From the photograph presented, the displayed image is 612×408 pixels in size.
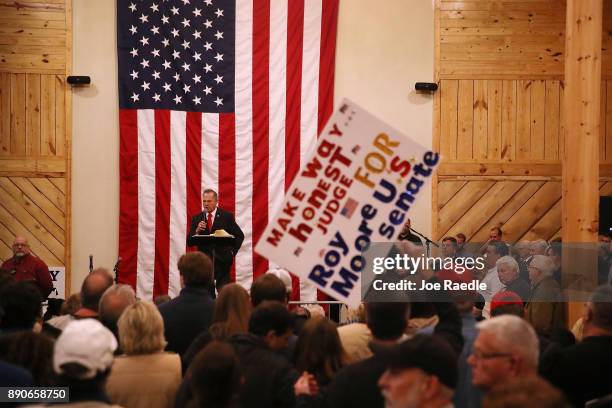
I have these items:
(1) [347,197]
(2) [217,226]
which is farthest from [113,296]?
(2) [217,226]

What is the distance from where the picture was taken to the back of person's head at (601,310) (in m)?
3.84

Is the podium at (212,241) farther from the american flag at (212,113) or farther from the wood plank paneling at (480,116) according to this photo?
the wood plank paneling at (480,116)

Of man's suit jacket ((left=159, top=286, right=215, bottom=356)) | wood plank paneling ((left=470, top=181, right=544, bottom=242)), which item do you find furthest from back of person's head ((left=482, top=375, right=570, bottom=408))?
wood plank paneling ((left=470, top=181, right=544, bottom=242))

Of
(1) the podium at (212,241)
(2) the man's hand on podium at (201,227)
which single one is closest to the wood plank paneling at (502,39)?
(2) the man's hand on podium at (201,227)

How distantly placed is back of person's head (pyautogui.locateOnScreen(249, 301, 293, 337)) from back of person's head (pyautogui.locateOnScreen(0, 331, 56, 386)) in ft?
2.96

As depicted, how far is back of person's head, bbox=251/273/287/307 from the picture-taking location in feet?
14.9

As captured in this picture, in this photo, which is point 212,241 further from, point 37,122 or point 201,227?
point 37,122

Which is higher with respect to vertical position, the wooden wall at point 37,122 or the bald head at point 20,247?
the wooden wall at point 37,122

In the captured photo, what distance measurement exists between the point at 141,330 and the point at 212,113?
777 centimetres

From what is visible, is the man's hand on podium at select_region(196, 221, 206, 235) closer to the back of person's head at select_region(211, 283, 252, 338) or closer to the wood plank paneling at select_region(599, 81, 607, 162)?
the back of person's head at select_region(211, 283, 252, 338)

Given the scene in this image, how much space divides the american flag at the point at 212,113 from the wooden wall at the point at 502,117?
5.84 feet

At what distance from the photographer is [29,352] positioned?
3480 mm

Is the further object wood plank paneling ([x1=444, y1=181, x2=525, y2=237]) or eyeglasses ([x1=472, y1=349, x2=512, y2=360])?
wood plank paneling ([x1=444, y1=181, x2=525, y2=237])

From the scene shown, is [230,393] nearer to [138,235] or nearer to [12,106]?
[138,235]
